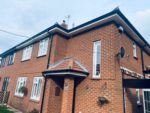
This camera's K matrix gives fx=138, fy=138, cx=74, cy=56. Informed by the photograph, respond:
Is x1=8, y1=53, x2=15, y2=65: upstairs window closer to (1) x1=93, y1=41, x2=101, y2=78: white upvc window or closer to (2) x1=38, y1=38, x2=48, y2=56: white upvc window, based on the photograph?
(2) x1=38, y1=38, x2=48, y2=56: white upvc window

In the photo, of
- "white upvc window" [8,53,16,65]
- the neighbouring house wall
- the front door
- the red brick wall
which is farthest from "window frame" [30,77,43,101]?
"white upvc window" [8,53,16,65]

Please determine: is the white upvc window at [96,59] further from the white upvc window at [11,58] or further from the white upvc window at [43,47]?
the white upvc window at [11,58]

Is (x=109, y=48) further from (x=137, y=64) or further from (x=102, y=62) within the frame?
(x=137, y=64)

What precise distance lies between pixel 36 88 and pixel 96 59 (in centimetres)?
577

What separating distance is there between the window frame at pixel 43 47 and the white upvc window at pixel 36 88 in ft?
7.37

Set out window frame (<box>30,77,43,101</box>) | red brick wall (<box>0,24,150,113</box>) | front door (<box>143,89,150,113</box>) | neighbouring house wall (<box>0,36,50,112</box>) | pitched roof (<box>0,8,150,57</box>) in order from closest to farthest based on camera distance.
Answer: red brick wall (<box>0,24,150,113</box>), pitched roof (<box>0,8,150,57</box>), front door (<box>143,89,150,113</box>), window frame (<box>30,77,43,101</box>), neighbouring house wall (<box>0,36,50,112</box>)

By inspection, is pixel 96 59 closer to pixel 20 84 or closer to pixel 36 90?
pixel 36 90

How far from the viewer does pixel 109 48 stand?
8391 mm

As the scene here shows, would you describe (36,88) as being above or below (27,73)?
below

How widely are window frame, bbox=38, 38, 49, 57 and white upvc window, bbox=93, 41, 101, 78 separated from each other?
4727 millimetres

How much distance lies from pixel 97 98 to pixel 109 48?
3.07 meters

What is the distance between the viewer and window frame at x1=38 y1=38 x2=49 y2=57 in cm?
1221

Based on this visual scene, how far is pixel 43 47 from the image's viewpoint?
1262 centimetres

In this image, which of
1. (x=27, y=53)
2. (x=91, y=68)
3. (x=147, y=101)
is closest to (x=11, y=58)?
(x=27, y=53)
